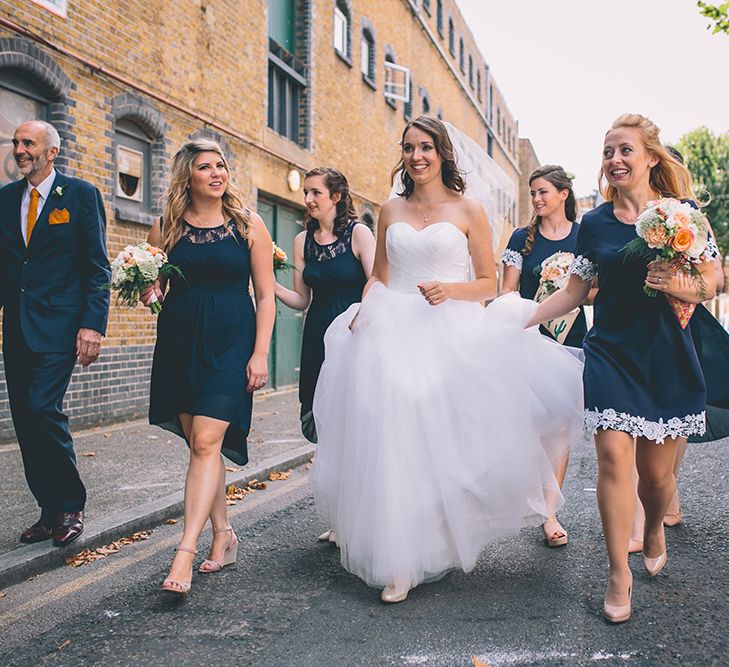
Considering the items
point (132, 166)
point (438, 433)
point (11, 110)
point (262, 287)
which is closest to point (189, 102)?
point (132, 166)

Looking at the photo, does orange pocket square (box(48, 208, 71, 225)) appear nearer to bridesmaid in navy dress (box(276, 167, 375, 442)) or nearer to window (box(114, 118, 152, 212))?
bridesmaid in navy dress (box(276, 167, 375, 442))

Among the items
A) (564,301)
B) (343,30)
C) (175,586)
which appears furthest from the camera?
(343,30)

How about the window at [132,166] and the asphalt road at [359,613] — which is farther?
the window at [132,166]

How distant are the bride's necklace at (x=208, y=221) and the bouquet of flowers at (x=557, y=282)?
209cm

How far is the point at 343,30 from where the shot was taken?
17953 millimetres

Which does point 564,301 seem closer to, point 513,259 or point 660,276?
point 660,276

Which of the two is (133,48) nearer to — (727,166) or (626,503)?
(626,503)

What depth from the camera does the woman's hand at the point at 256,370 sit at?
4.39 metres

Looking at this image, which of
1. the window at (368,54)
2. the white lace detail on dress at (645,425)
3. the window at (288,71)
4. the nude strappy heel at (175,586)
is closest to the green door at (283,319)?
the window at (288,71)

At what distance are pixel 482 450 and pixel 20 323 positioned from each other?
269 cm

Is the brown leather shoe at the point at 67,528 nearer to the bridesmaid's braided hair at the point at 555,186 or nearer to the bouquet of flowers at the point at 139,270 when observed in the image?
the bouquet of flowers at the point at 139,270

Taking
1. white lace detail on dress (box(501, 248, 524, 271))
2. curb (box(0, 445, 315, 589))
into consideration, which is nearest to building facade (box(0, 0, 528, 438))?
curb (box(0, 445, 315, 589))

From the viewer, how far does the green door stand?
14.6 meters

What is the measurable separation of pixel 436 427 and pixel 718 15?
1171 centimetres
